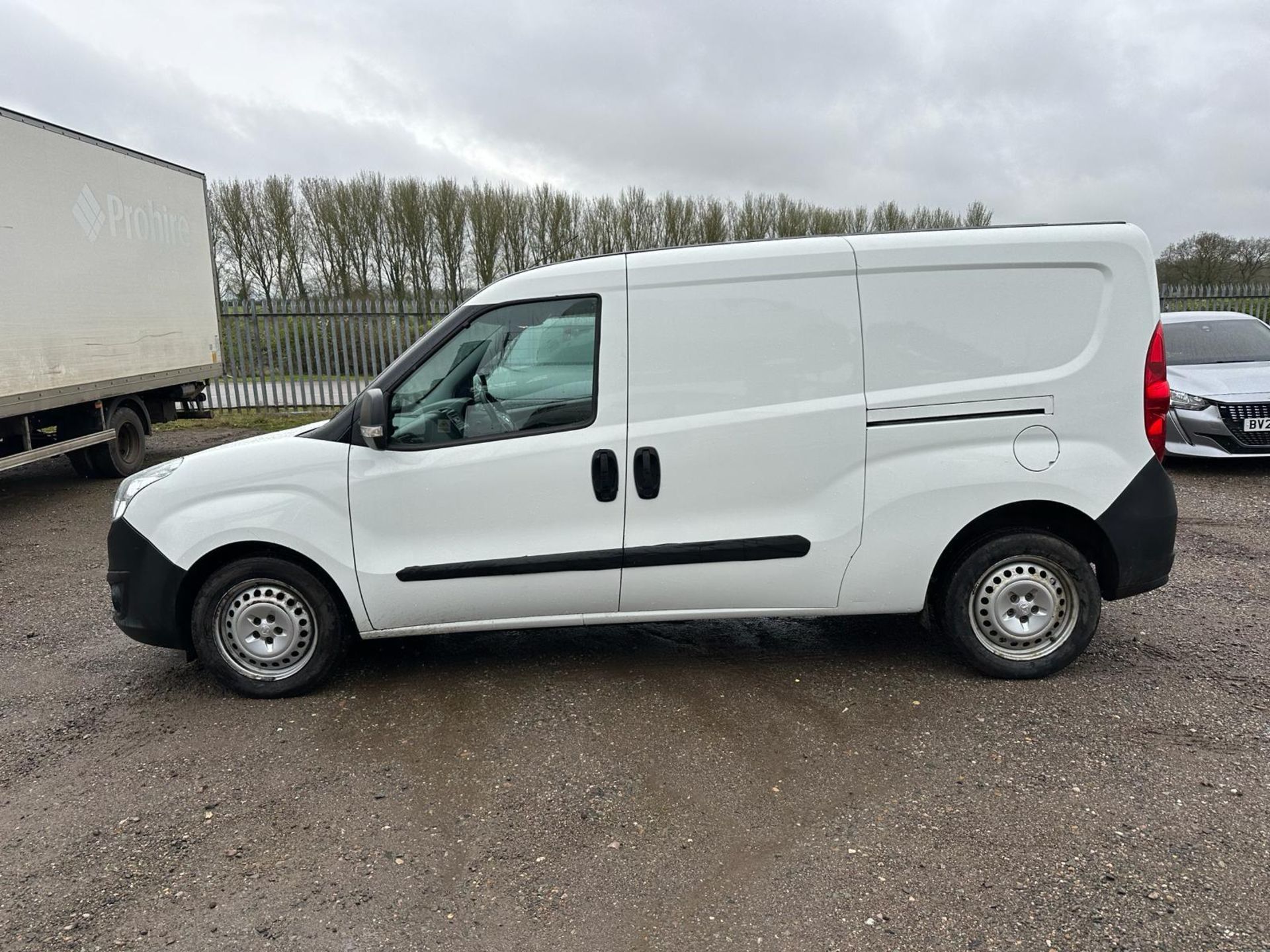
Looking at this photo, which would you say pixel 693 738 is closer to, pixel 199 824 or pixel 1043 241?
pixel 199 824

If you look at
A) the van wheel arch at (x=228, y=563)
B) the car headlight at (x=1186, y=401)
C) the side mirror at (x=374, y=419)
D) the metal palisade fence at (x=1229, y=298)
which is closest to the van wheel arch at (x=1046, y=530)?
the side mirror at (x=374, y=419)

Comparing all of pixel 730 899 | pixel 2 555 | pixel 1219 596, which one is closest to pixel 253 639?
pixel 730 899

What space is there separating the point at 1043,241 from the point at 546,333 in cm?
232

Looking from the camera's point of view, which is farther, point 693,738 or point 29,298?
point 29,298

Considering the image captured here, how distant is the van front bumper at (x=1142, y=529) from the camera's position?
413cm

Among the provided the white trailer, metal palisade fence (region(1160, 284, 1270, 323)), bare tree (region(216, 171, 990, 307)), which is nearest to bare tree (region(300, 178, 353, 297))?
bare tree (region(216, 171, 990, 307))

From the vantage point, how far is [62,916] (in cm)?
281

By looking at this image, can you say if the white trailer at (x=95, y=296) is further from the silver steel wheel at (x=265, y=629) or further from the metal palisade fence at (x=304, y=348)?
the metal palisade fence at (x=304, y=348)

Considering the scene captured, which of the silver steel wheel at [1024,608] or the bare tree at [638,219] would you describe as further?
the bare tree at [638,219]

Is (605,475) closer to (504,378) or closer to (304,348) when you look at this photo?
(504,378)

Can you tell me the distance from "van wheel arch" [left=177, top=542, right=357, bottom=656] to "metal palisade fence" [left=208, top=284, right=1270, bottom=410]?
45.6 feet

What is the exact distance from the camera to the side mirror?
13.5ft

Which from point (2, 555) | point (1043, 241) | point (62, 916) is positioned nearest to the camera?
point (62, 916)

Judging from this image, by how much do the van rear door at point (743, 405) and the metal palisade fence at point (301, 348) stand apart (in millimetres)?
14582
